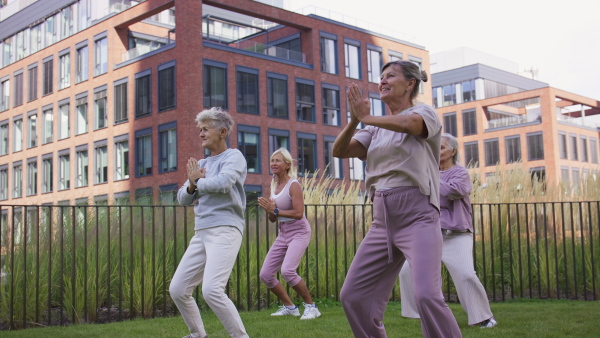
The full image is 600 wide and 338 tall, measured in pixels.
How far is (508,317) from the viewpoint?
316 inches

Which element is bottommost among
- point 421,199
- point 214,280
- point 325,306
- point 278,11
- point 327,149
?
point 325,306

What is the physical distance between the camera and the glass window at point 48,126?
154ft

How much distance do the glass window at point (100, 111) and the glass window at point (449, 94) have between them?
40553mm

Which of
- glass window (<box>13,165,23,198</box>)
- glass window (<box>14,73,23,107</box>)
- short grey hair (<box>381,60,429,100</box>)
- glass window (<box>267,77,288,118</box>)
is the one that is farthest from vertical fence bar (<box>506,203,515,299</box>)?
glass window (<box>14,73,23,107</box>)

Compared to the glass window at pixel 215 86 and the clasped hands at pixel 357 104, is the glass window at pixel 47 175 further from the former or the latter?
the clasped hands at pixel 357 104

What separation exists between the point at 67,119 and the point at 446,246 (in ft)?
139

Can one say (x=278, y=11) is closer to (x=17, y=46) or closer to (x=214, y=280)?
(x=17, y=46)

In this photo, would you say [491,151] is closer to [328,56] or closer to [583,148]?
[583,148]

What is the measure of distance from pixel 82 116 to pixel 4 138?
35.9ft

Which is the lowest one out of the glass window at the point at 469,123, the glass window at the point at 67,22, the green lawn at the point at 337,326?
the green lawn at the point at 337,326

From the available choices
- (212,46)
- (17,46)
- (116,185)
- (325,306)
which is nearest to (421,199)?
(325,306)

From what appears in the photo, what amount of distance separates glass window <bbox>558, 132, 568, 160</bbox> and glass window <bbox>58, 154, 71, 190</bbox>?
43.0 m

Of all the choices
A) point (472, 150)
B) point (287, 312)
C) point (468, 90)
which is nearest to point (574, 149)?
point (472, 150)

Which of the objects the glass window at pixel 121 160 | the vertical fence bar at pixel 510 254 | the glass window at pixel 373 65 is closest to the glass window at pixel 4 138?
the glass window at pixel 121 160
